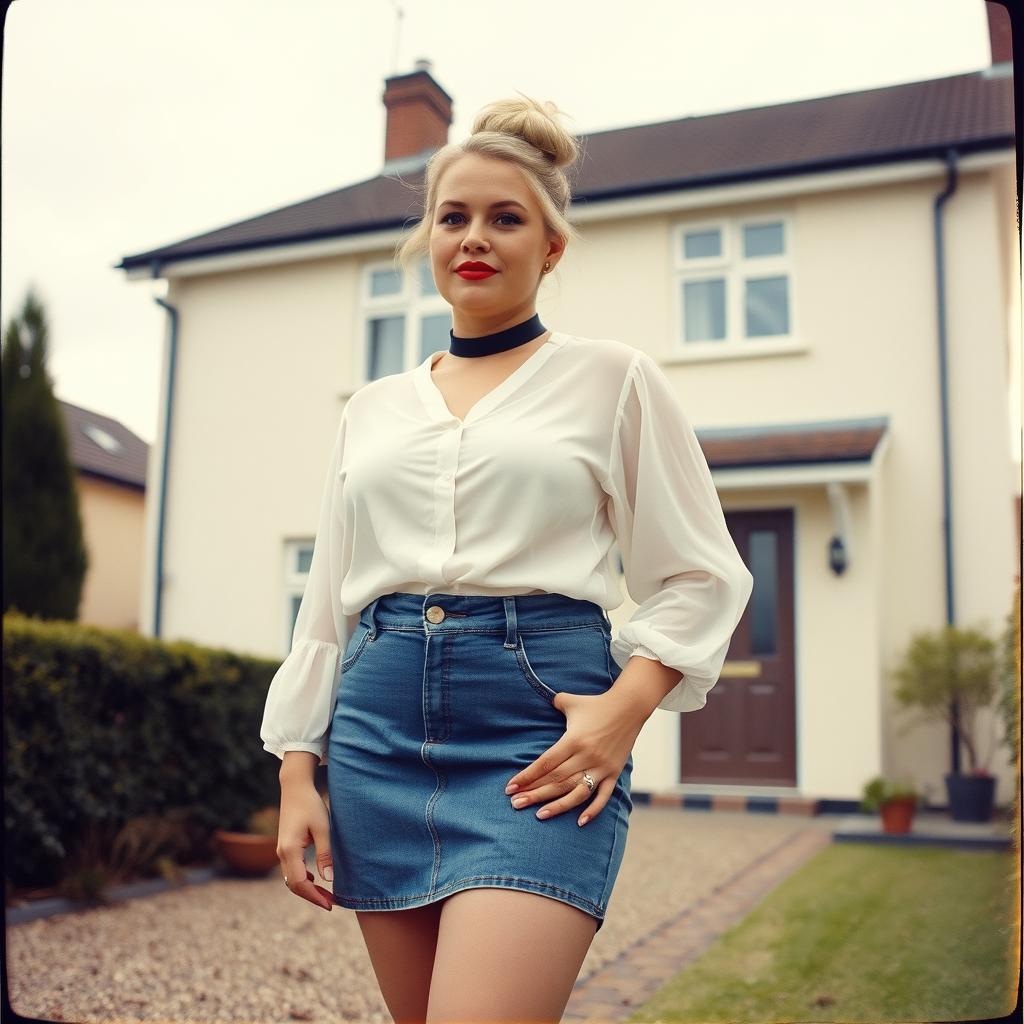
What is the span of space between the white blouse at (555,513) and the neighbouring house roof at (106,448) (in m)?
15.8

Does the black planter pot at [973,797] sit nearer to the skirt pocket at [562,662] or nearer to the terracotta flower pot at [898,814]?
the terracotta flower pot at [898,814]

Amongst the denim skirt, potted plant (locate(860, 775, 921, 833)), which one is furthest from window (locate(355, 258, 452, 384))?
the denim skirt

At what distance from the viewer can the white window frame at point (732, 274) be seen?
9.98m

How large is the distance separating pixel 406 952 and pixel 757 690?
26.9 feet

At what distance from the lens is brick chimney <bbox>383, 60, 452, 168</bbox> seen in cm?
1327

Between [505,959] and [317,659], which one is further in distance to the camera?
[317,659]

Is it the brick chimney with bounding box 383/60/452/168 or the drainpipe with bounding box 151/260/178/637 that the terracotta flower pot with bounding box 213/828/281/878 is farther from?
the brick chimney with bounding box 383/60/452/168

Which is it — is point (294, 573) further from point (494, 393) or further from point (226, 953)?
point (494, 393)

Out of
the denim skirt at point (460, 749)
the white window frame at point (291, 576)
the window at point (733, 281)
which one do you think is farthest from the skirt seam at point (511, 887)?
the white window frame at point (291, 576)

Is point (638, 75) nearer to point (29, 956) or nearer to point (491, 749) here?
point (491, 749)

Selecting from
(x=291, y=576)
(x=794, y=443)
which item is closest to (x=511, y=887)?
(x=794, y=443)

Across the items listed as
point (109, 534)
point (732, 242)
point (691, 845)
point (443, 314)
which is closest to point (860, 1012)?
point (691, 845)

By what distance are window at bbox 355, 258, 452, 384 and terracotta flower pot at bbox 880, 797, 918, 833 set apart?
20.3 ft

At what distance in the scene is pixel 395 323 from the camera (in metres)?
11.8
